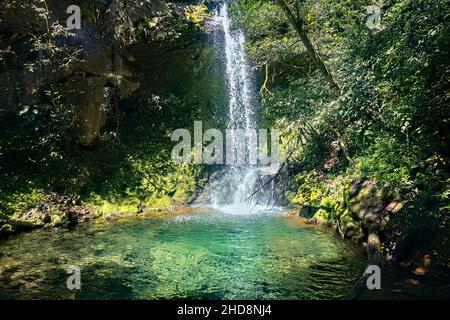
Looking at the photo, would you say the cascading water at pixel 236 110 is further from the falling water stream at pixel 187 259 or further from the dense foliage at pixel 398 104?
the dense foliage at pixel 398 104

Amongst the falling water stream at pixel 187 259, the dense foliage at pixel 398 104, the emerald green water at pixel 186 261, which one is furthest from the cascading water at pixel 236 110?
the dense foliage at pixel 398 104

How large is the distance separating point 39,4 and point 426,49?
10.9 metres

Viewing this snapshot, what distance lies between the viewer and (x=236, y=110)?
627 inches

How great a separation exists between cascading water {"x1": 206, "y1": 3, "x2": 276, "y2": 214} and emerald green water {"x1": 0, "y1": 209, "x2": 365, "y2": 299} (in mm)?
2845

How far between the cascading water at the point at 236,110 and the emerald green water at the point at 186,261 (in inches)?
112

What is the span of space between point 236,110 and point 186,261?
9.56 metres

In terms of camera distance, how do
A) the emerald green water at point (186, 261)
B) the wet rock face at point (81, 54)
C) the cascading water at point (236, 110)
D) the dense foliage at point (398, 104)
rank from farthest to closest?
1. the cascading water at point (236, 110)
2. the wet rock face at point (81, 54)
3. the emerald green water at point (186, 261)
4. the dense foliage at point (398, 104)

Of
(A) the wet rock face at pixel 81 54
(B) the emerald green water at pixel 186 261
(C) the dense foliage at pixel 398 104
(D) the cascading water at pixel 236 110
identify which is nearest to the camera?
(C) the dense foliage at pixel 398 104

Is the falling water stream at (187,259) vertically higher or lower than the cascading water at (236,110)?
lower

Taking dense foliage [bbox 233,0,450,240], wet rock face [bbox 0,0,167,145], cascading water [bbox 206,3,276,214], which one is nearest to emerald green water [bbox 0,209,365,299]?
dense foliage [bbox 233,0,450,240]

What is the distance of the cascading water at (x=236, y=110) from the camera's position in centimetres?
1327

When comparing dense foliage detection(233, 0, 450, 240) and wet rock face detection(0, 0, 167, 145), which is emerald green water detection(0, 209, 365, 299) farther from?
wet rock face detection(0, 0, 167, 145)

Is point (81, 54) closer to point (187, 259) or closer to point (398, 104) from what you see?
point (187, 259)
